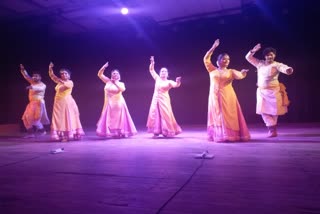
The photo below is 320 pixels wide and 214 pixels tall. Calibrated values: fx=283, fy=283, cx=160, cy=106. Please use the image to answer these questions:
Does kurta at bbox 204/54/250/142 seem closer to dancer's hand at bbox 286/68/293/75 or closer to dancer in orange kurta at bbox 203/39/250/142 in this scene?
dancer in orange kurta at bbox 203/39/250/142

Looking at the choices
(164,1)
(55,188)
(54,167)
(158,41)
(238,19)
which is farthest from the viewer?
(158,41)

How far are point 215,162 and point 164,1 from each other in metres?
4.12

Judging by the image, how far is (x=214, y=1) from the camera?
5844mm

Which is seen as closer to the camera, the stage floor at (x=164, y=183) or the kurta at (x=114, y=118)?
the stage floor at (x=164, y=183)

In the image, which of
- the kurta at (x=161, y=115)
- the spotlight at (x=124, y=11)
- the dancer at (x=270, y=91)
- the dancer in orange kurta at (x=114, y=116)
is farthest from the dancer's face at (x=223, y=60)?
the spotlight at (x=124, y=11)

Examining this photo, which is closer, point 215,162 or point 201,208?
point 201,208

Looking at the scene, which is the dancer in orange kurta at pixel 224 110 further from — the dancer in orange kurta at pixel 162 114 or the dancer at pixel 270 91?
the dancer in orange kurta at pixel 162 114

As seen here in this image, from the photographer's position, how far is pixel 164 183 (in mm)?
1978

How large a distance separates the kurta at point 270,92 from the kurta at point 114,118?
7.74 ft

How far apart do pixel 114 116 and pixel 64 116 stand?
87 cm

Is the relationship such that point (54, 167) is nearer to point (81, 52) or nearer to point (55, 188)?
point (55, 188)

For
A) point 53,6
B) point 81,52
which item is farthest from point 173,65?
point 53,6

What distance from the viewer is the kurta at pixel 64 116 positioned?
16.1ft

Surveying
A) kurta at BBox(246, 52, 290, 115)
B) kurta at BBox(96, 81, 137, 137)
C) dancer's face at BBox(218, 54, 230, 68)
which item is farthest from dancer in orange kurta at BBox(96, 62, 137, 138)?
kurta at BBox(246, 52, 290, 115)
